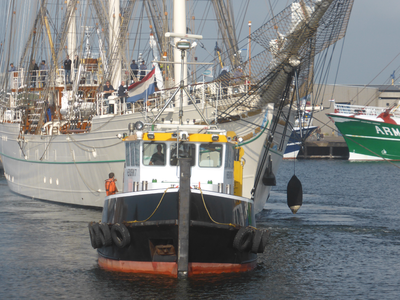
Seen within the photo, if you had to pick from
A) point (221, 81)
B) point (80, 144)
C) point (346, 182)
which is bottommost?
point (346, 182)

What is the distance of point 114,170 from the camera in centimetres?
2848

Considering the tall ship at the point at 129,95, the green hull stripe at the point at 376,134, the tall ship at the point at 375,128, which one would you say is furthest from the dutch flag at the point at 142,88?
the green hull stripe at the point at 376,134

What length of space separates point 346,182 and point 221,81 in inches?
1199

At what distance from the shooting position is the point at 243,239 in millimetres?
16094

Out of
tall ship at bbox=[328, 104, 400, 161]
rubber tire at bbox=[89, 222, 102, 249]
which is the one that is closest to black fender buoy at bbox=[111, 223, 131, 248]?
rubber tire at bbox=[89, 222, 102, 249]

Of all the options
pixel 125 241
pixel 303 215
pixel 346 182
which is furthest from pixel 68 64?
pixel 346 182

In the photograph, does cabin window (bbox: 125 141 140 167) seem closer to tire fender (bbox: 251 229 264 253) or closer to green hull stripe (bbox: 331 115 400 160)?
tire fender (bbox: 251 229 264 253)

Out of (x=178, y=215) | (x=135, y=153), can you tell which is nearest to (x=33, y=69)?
(x=135, y=153)

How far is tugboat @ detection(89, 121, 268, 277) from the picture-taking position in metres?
15.5

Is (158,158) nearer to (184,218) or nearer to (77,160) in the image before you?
(184,218)

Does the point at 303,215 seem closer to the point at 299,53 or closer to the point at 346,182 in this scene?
the point at 299,53

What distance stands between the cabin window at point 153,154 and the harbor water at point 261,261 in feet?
11.4

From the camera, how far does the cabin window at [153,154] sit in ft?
57.5

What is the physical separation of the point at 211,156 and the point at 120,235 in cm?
380
